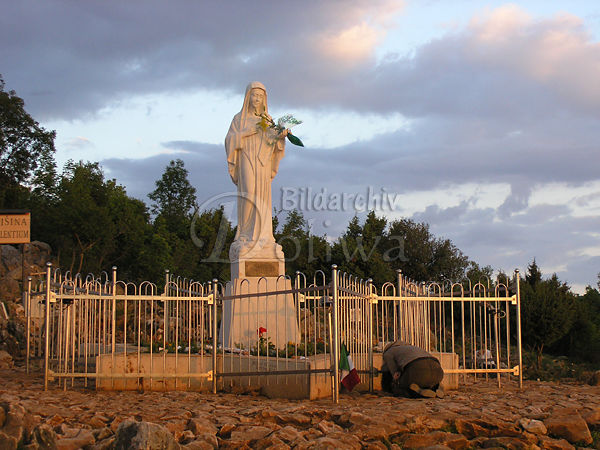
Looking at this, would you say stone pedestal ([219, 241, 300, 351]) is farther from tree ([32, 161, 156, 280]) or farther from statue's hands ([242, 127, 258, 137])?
tree ([32, 161, 156, 280])

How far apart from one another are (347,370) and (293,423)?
1835 mm

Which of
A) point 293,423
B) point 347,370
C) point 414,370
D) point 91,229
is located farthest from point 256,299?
point 91,229

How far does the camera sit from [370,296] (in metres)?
9.53

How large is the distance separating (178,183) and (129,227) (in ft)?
36.4

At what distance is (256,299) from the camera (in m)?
11.4

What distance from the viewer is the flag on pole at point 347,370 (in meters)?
8.32

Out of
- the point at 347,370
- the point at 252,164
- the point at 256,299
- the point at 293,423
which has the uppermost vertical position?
the point at 252,164

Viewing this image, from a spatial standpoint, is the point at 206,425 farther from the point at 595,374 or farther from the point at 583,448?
the point at 595,374

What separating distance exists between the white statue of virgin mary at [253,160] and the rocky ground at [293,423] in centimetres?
528

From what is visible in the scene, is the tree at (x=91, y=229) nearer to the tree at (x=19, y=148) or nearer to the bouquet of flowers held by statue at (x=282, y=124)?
the tree at (x=19, y=148)

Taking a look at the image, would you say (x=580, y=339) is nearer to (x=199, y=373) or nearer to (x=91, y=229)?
(x=199, y=373)

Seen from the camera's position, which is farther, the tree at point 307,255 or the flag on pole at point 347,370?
the tree at point 307,255

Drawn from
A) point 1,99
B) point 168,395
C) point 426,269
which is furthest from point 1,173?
point 168,395

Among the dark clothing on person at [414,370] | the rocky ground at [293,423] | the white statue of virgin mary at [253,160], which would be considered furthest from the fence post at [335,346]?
the white statue of virgin mary at [253,160]
